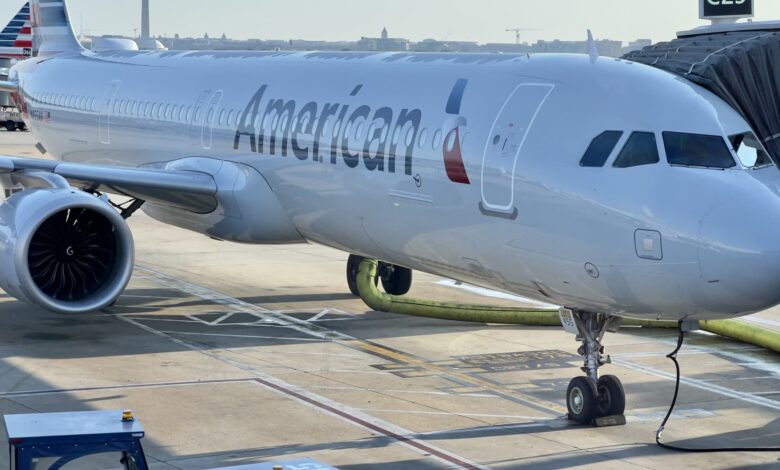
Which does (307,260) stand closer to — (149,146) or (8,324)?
(149,146)

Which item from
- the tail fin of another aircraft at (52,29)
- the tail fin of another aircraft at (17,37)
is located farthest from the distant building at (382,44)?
the tail fin of another aircraft at (52,29)

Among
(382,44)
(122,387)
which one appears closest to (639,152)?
(122,387)

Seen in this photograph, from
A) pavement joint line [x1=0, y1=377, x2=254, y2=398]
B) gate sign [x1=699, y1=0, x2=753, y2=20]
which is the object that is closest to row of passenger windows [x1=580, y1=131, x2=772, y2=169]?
pavement joint line [x1=0, y1=377, x2=254, y2=398]

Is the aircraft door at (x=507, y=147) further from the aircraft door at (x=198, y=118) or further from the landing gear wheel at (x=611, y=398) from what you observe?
the aircraft door at (x=198, y=118)

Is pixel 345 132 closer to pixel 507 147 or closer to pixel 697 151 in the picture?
pixel 507 147

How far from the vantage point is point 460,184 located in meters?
14.3

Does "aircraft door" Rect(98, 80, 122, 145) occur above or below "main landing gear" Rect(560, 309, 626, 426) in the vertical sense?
above

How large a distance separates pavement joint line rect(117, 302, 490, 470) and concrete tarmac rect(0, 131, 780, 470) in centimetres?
3

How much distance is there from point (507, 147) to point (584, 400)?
2759mm

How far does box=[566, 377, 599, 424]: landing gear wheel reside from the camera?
13633mm

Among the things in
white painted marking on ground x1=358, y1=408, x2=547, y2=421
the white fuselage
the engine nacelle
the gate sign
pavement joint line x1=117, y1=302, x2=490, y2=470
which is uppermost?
the gate sign

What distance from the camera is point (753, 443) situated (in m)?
13.1

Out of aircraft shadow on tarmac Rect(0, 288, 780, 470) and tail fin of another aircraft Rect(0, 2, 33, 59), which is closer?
aircraft shadow on tarmac Rect(0, 288, 780, 470)

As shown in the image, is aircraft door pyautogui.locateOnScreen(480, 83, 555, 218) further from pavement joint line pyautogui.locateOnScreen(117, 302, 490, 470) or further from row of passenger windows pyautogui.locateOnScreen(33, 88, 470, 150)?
pavement joint line pyautogui.locateOnScreen(117, 302, 490, 470)
